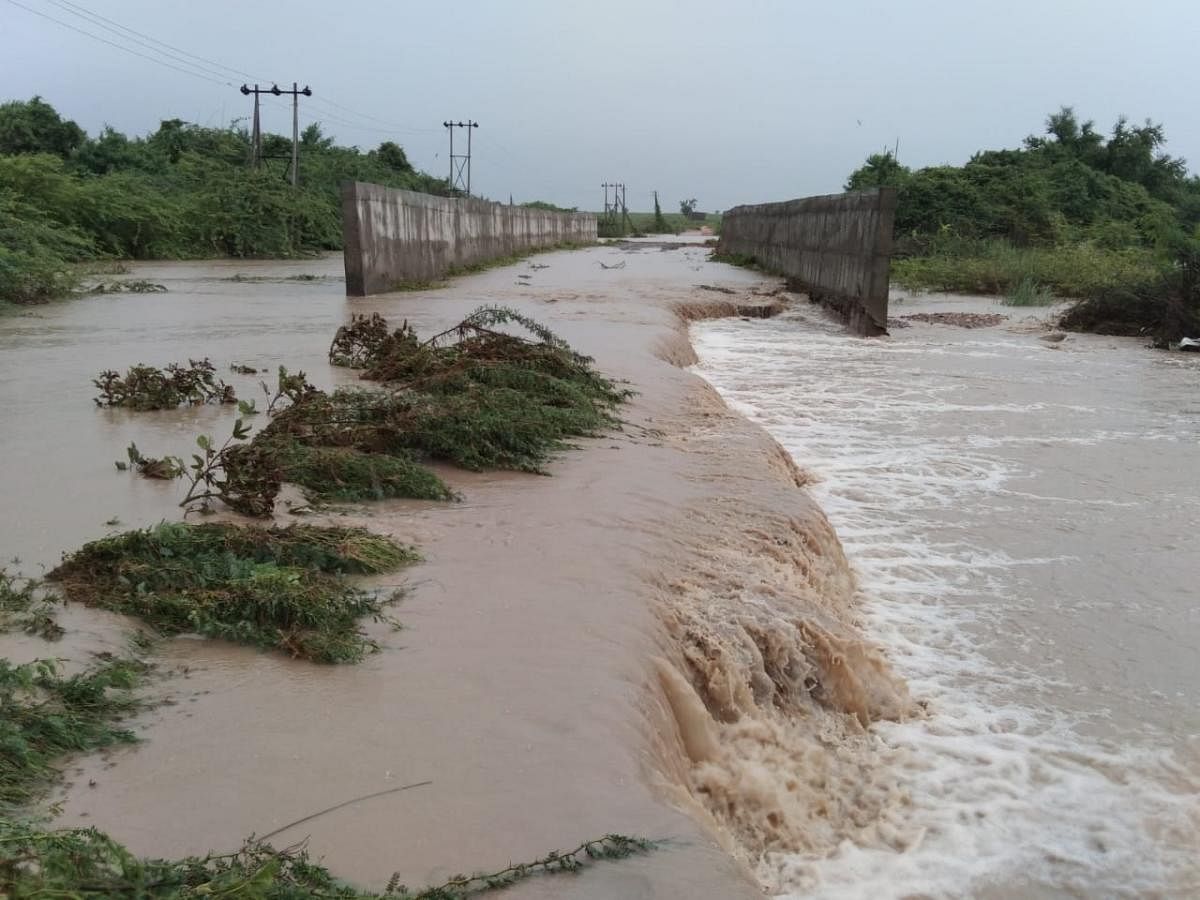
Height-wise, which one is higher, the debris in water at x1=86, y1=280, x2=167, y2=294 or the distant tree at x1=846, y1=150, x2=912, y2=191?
the distant tree at x1=846, y1=150, x2=912, y2=191

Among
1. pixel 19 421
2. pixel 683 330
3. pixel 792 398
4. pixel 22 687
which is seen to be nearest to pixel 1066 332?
pixel 683 330

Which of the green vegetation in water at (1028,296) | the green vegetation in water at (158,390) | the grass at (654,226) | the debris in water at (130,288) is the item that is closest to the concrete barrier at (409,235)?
the debris in water at (130,288)

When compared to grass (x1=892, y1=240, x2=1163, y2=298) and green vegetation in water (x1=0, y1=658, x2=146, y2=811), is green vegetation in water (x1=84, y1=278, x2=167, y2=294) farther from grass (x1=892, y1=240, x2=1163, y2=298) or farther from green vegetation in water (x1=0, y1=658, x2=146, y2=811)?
grass (x1=892, y1=240, x2=1163, y2=298)

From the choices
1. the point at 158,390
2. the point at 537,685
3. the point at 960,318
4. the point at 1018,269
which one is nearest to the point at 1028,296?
the point at 1018,269

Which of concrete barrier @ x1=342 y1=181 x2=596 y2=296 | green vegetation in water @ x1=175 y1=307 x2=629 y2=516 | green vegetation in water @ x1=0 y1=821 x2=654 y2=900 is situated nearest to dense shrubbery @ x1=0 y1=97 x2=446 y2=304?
concrete barrier @ x1=342 y1=181 x2=596 y2=296

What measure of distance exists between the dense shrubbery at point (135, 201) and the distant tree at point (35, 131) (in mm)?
31

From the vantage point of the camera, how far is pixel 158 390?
6.82m

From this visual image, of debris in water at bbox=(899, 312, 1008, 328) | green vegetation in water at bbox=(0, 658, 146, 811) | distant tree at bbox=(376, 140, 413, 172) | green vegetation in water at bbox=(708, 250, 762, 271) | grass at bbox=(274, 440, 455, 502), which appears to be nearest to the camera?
green vegetation in water at bbox=(0, 658, 146, 811)

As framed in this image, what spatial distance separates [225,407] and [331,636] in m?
4.00

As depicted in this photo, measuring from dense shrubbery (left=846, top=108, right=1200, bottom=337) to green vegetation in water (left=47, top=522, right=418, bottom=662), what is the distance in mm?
15156

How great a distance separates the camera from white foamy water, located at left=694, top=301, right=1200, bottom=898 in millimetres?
3416

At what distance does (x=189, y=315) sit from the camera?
42.3 feet

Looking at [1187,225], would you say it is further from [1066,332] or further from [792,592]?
[792,592]

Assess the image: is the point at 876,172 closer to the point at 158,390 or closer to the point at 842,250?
the point at 842,250
